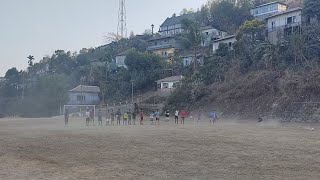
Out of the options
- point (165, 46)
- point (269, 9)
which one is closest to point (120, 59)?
point (165, 46)

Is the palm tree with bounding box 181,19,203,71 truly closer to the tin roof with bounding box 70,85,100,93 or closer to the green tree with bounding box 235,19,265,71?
the green tree with bounding box 235,19,265,71

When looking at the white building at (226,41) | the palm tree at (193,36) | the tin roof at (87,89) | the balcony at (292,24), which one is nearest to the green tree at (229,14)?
the white building at (226,41)

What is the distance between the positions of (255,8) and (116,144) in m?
78.1

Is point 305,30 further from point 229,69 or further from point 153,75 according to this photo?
point 153,75

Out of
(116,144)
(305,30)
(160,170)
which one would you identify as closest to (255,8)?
(305,30)

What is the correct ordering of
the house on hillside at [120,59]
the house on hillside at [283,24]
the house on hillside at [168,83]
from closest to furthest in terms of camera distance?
the house on hillside at [283,24] < the house on hillside at [168,83] < the house on hillside at [120,59]

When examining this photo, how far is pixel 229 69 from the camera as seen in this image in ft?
216

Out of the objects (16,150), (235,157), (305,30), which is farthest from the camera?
(305,30)

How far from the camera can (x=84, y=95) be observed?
88.4 m

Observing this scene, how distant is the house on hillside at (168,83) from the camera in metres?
76.1

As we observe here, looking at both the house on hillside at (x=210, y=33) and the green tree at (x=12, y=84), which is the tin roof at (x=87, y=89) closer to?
the house on hillside at (x=210, y=33)

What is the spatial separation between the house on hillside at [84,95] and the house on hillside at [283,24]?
42783 millimetres

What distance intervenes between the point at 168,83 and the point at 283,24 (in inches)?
999

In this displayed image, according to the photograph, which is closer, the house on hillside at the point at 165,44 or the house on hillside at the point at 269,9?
the house on hillside at the point at 269,9
